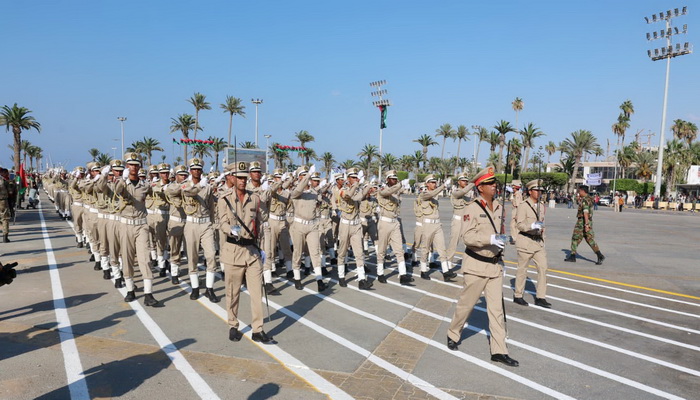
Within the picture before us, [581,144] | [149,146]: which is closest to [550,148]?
[581,144]

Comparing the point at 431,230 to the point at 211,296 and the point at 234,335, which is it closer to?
the point at 211,296

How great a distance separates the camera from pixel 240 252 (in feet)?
19.1

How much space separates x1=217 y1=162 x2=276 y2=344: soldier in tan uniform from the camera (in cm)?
573

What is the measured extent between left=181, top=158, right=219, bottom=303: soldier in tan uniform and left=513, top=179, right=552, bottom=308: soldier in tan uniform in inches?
218

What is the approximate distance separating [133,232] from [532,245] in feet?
23.4

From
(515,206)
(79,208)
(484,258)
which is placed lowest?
(79,208)

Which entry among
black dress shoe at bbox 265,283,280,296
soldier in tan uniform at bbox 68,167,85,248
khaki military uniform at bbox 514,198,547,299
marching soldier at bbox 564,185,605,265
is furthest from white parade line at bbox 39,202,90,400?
marching soldier at bbox 564,185,605,265

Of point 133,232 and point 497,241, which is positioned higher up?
point 497,241

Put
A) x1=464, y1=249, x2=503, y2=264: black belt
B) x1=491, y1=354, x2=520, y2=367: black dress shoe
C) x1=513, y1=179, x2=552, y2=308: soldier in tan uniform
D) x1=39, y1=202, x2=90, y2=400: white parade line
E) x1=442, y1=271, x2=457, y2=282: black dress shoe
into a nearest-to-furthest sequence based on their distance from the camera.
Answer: x1=39, y1=202, x2=90, y2=400: white parade line
x1=491, y1=354, x2=520, y2=367: black dress shoe
x1=464, y1=249, x2=503, y2=264: black belt
x1=513, y1=179, x2=552, y2=308: soldier in tan uniform
x1=442, y1=271, x2=457, y2=282: black dress shoe

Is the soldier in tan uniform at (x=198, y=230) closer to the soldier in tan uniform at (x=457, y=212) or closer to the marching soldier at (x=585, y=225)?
the soldier in tan uniform at (x=457, y=212)

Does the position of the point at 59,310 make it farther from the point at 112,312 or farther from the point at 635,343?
the point at 635,343

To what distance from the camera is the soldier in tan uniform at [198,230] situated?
768 cm

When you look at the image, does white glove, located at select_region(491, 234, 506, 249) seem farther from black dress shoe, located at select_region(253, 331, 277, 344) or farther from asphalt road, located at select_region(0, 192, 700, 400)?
black dress shoe, located at select_region(253, 331, 277, 344)

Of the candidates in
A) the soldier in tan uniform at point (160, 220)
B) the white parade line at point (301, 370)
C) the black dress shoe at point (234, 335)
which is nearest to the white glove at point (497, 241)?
the white parade line at point (301, 370)
